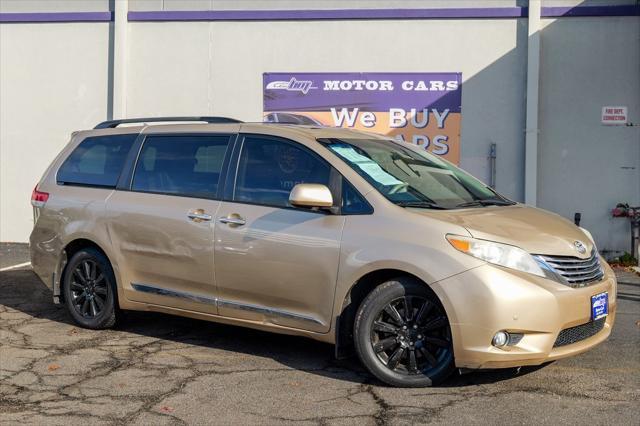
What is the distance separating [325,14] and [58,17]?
4.30 metres

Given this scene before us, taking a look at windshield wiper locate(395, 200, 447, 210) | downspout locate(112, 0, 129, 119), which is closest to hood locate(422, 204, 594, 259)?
windshield wiper locate(395, 200, 447, 210)

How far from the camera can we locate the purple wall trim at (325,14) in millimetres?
Answer: 12625

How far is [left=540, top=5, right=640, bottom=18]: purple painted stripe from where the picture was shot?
41.0 ft

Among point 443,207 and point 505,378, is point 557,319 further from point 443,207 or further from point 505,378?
point 443,207

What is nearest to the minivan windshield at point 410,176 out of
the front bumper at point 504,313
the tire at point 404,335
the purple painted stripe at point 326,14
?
the tire at point 404,335

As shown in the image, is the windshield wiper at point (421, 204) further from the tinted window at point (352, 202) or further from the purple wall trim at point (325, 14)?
the purple wall trim at point (325, 14)

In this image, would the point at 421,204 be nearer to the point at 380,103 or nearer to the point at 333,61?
the point at 380,103

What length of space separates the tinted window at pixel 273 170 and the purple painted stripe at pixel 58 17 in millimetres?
8156

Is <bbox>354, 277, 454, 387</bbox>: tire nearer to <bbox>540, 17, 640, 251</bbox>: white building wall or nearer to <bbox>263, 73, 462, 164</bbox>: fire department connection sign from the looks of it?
<bbox>263, 73, 462, 164</bbox>: fire department connection sign

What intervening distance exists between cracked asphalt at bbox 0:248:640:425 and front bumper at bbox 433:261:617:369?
0.28 m

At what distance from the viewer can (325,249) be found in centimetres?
593

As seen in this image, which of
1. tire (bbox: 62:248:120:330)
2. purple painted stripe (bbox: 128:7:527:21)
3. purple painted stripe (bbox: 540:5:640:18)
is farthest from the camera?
purple painted stripe (bbox: 128:7:527:21)

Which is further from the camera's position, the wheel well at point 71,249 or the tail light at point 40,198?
the tail light at point 40,198

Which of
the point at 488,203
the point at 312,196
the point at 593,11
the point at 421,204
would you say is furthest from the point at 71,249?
the point at 593,11
